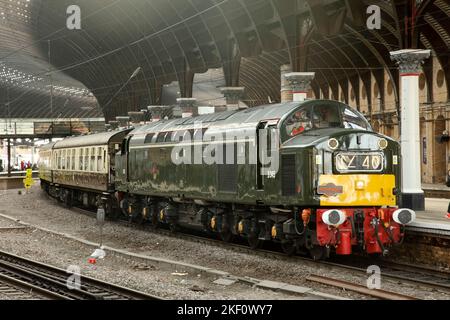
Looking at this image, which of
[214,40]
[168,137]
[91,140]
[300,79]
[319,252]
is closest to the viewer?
[319,252]

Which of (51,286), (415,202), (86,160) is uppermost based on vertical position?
(86,160)

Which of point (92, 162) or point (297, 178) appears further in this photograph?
point (92, 162)

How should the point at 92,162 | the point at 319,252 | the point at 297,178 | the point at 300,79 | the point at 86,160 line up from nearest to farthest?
the point at 297,178
the point at 319,252
the point at 300,79
the point at 92,162
the point at 86,160

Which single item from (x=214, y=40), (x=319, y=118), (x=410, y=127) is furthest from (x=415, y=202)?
(x=214, y=40)

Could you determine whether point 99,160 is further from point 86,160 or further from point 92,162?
point 86,160

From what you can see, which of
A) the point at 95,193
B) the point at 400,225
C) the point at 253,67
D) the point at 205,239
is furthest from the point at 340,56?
the point at 400,225

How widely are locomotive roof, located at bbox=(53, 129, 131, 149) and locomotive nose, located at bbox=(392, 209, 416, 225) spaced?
1546 cm

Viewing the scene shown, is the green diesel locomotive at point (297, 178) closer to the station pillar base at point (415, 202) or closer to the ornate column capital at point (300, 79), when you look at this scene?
the station pillar base at point (415, 202)

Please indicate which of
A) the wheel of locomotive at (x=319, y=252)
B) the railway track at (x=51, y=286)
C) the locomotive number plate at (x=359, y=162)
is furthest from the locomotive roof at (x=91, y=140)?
the locomotive number plate at (x=359, y=162)

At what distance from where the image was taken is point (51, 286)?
49.2 feet

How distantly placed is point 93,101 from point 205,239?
103837 mm

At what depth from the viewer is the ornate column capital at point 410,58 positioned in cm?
2323

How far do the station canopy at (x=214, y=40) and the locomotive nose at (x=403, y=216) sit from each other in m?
9.44

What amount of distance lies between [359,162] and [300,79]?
12.9 meters
